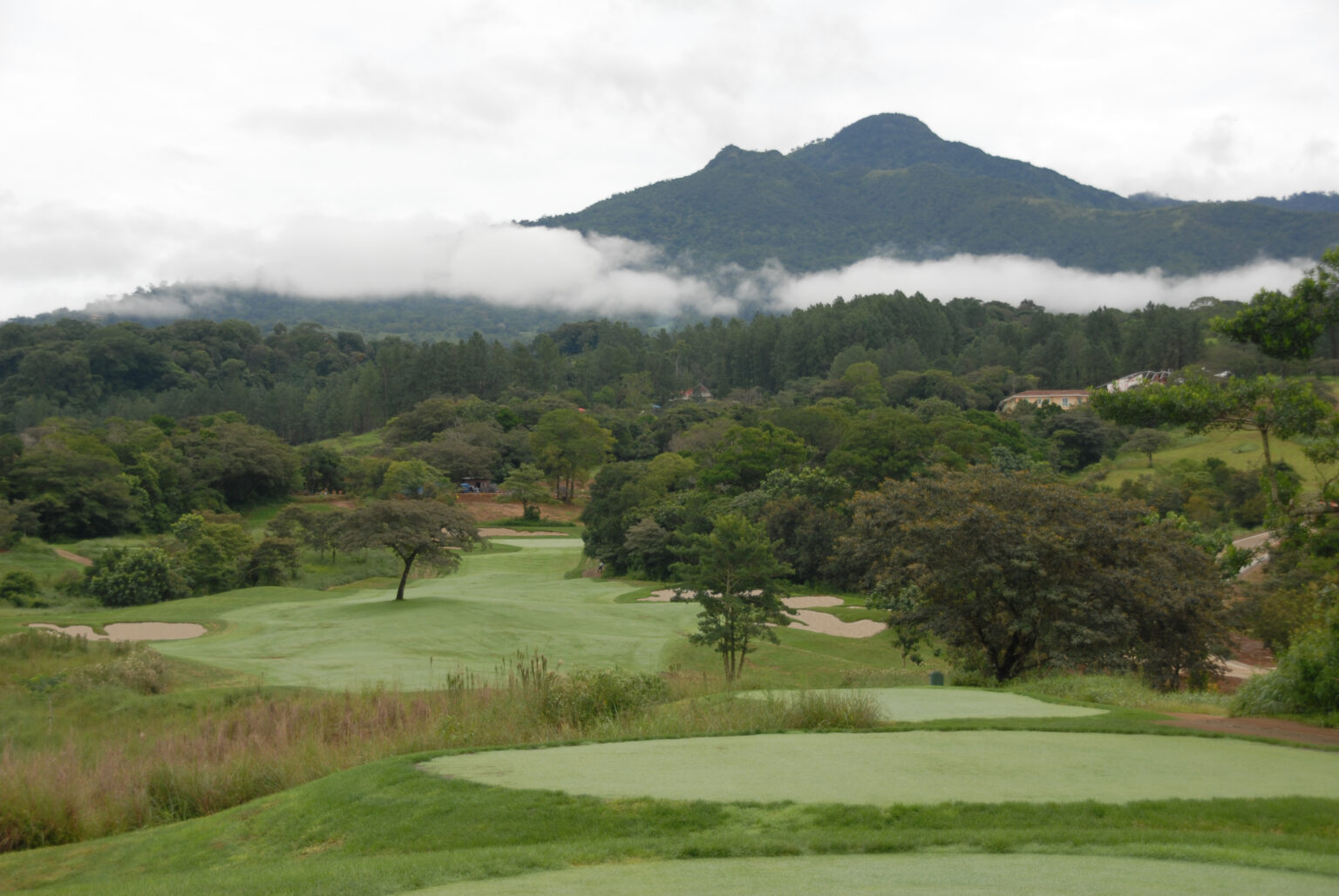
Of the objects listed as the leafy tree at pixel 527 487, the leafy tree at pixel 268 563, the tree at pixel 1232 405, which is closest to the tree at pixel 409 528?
the leafy tree at pixel 268 563

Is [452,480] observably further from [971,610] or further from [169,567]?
[971,610]

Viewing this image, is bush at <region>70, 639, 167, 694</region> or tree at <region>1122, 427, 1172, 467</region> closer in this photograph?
bush at <region>70, 639, 167, 694</region>

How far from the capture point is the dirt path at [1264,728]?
11.9 metres

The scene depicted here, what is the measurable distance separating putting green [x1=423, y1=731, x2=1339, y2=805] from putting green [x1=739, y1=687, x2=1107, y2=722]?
1682 mm

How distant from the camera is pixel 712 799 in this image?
8578 millimetres

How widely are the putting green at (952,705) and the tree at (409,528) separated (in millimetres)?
22966

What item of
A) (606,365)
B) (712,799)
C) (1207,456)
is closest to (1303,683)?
(712,799)

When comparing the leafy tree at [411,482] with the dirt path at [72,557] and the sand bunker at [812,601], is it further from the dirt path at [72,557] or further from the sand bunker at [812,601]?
the sand bunker at [812,601]

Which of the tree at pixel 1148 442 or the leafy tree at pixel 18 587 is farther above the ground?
the tree at pixel 1148 442

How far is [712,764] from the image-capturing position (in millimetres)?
10188

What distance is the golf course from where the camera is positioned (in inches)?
265

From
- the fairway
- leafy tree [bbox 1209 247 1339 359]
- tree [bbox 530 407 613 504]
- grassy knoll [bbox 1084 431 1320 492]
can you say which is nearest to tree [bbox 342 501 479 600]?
the fairway

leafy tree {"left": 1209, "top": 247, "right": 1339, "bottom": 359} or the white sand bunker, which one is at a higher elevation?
leafy tree {"left": 1209, "top": 247, "right": 1339, "bottom": 359}

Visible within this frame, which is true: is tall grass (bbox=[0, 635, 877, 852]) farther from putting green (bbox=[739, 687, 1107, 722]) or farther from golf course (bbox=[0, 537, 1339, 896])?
putting green (bbox=[739, 687, 1107, 722])
